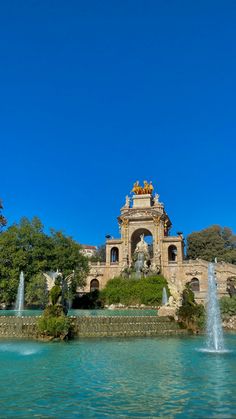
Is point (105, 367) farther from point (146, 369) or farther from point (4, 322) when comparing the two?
point (4, 322)

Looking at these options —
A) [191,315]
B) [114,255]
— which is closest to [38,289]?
[191,315]

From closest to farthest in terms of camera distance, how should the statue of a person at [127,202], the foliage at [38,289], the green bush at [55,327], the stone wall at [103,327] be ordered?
1. the green bush at [55,327]
2. the stone wall at [103,327]
3. the foliage at [38,289]
4. the statue of a person at [127,202]

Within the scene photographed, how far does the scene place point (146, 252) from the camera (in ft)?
183

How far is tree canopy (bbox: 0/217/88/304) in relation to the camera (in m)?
39.8

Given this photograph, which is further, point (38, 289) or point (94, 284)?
point (94, 284)

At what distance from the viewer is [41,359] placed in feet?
40.3

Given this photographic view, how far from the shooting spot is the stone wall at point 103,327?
18234 millimetres

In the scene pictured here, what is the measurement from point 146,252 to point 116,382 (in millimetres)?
46861

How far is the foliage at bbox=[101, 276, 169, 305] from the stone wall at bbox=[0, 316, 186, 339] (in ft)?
90.0

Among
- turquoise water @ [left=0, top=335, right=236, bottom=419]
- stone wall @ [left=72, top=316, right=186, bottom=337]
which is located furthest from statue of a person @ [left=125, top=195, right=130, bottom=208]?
turquoise water @ [left=0, top=335, right=236, bottom=419]

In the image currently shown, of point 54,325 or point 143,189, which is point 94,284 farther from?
point 54,325

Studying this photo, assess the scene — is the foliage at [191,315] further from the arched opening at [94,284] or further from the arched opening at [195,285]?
the arched opening at [94,284]

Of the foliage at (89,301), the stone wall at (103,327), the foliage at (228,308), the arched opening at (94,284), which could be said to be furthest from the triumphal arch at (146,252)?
the stone wall at (103,327)

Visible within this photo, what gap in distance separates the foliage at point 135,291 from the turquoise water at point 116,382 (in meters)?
33.4
